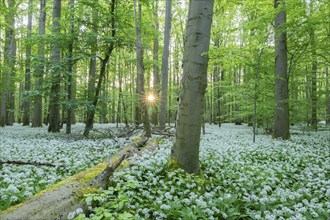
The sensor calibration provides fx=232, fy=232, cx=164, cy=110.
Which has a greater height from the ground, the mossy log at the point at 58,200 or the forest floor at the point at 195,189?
the mossy log at the point at 58,200

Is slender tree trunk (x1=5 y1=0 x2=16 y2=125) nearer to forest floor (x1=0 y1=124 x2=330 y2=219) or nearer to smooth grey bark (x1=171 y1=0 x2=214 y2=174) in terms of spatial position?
forest floor (x1=0 y1=124 x2=330 y2=219)

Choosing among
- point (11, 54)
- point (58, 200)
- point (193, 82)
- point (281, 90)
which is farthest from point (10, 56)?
point (281, 90)

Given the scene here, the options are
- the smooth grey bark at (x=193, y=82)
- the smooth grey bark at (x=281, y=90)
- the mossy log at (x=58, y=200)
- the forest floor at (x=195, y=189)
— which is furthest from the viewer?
the smooth grey bark at (x=281, y=90)

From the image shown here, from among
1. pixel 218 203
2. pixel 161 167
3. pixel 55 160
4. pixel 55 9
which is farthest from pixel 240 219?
pixel 55 9

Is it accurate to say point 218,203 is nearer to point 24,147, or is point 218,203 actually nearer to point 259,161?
point 259,161

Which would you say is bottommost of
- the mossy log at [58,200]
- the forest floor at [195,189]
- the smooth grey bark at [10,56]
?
the forest floor at [195,189]

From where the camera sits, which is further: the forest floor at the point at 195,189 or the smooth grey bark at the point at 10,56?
the smooth grey bark at the point at 10,56

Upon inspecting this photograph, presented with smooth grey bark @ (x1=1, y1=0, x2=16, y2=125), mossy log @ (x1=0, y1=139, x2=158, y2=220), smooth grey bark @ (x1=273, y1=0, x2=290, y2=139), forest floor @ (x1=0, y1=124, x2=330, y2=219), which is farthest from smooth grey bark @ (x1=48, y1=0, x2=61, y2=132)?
smooth grey bark @ (x1=273, y1=0, x2=290, y2=139)

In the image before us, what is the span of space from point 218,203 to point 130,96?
54.5 feet

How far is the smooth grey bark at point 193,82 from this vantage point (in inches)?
189

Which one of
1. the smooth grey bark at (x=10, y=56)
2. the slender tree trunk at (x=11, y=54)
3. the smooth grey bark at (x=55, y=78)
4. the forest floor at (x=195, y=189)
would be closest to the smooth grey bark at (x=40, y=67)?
the smooth grey bark at (x=55, y=78)

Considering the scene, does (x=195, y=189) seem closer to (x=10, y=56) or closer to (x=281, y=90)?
(x=281, y=90)

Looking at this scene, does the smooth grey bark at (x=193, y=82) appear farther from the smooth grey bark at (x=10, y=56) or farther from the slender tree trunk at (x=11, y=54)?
the slender tree trunk at (x=11, y=54)

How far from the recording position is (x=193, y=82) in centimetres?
482
